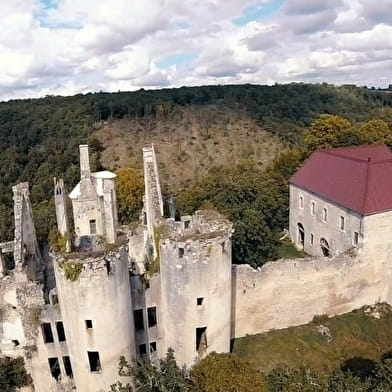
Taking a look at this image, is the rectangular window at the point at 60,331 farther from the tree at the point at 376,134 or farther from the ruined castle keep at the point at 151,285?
the tree at the point at 376,134

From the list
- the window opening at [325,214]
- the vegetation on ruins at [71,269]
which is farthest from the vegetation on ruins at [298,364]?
the window opening at [325,214]

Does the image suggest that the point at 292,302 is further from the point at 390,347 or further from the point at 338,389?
the point at 338,389

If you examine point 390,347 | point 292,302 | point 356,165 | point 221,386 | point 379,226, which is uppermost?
point 356,165

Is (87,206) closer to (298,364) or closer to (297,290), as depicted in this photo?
(297,290)

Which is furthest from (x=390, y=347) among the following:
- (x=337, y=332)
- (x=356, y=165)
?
(x=356, y=165)

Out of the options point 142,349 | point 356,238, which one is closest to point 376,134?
point 356,238
